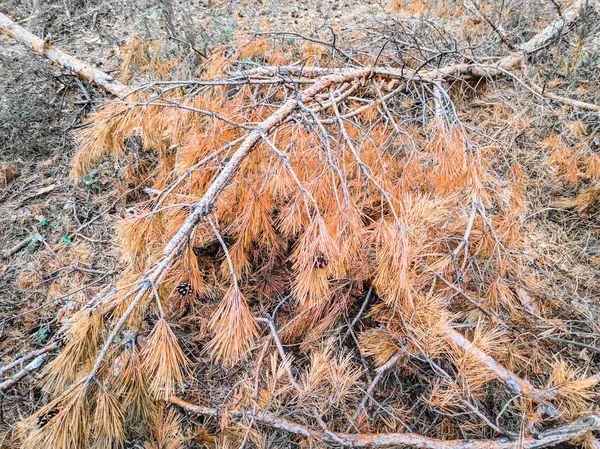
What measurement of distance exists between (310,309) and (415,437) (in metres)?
0.62

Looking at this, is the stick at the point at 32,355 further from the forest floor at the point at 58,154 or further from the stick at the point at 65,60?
the stick at the point at 65,60

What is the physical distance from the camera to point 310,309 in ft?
5.48

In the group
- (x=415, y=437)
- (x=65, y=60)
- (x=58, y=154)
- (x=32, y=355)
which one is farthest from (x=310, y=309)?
(x=65, y=60)

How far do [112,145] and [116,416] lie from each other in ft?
3.35

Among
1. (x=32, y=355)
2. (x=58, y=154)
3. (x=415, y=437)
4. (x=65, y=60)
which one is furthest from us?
(x=65, y=60)

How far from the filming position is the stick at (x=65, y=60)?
2.87 m

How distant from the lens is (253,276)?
1.88 meters

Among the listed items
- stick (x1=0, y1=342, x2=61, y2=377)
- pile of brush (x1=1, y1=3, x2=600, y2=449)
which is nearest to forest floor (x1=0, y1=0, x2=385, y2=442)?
stick (x1=0, y1=342, x2=61, y2=377)

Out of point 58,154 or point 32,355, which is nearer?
Result: point 32,355

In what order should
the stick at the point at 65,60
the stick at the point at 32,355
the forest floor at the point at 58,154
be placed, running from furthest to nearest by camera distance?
the stick at the point at 65,60
the forest floor at the point at 58,154
the stick at the point at 32,355

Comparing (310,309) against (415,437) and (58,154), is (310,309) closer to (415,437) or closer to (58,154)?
(415,437)

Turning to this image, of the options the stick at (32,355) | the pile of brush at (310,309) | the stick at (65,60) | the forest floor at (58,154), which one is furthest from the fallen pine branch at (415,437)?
the stick at (65,60)

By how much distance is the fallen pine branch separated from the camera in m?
1.23

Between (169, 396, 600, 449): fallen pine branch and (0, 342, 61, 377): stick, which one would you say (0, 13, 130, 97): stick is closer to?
(0, 342, 61, 377): stick
